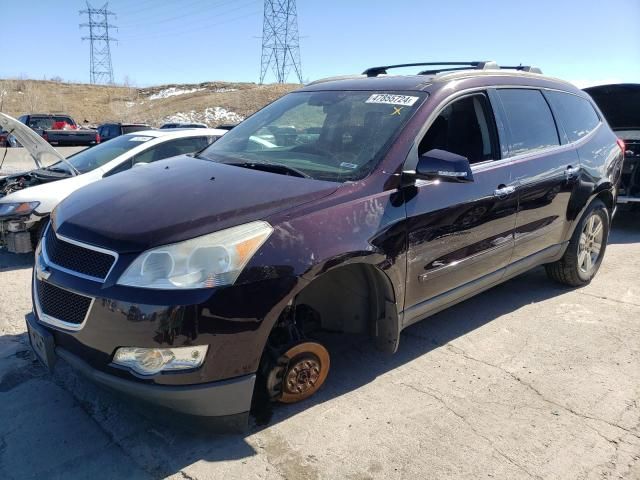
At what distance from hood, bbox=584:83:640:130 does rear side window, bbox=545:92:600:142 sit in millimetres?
3362

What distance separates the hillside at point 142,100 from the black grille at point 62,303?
137 ft

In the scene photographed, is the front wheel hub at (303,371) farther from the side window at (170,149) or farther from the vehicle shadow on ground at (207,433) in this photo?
the side window at (170,149)

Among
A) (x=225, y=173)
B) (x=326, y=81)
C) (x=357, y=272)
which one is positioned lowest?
(x=357, y=272)

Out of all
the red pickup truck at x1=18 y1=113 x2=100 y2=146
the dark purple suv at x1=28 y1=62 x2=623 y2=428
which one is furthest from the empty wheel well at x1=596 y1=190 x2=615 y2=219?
the red pickup truck at x1=18 y1=113 x2=100 y2=146

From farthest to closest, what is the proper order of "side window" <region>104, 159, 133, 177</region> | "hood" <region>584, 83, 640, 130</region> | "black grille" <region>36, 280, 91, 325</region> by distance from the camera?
"hood" <region>584, 83, 640, 130</region>
"side window" <region>104, 159, 133, 177</region>
"black grille" <region>36, 280, 91, 325</region>

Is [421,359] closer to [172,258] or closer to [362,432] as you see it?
[362,432]

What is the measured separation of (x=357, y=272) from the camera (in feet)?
10.1

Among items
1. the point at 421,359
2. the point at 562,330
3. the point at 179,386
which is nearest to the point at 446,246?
the point at 421,359

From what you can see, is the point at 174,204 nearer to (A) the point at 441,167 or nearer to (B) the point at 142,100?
(A) the point at 441,167

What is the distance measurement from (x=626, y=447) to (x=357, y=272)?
5.49 ft

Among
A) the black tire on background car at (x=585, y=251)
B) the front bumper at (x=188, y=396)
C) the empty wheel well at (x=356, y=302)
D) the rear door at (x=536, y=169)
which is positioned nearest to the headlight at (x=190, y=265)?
the front bumper at (x=188, y=396)

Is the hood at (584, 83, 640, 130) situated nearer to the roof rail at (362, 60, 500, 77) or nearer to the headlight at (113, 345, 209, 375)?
the roof rail at (362, 60, 500, 77)

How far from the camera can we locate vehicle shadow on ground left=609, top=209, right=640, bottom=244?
23.7 feet

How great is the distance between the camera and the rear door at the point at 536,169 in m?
3.93
